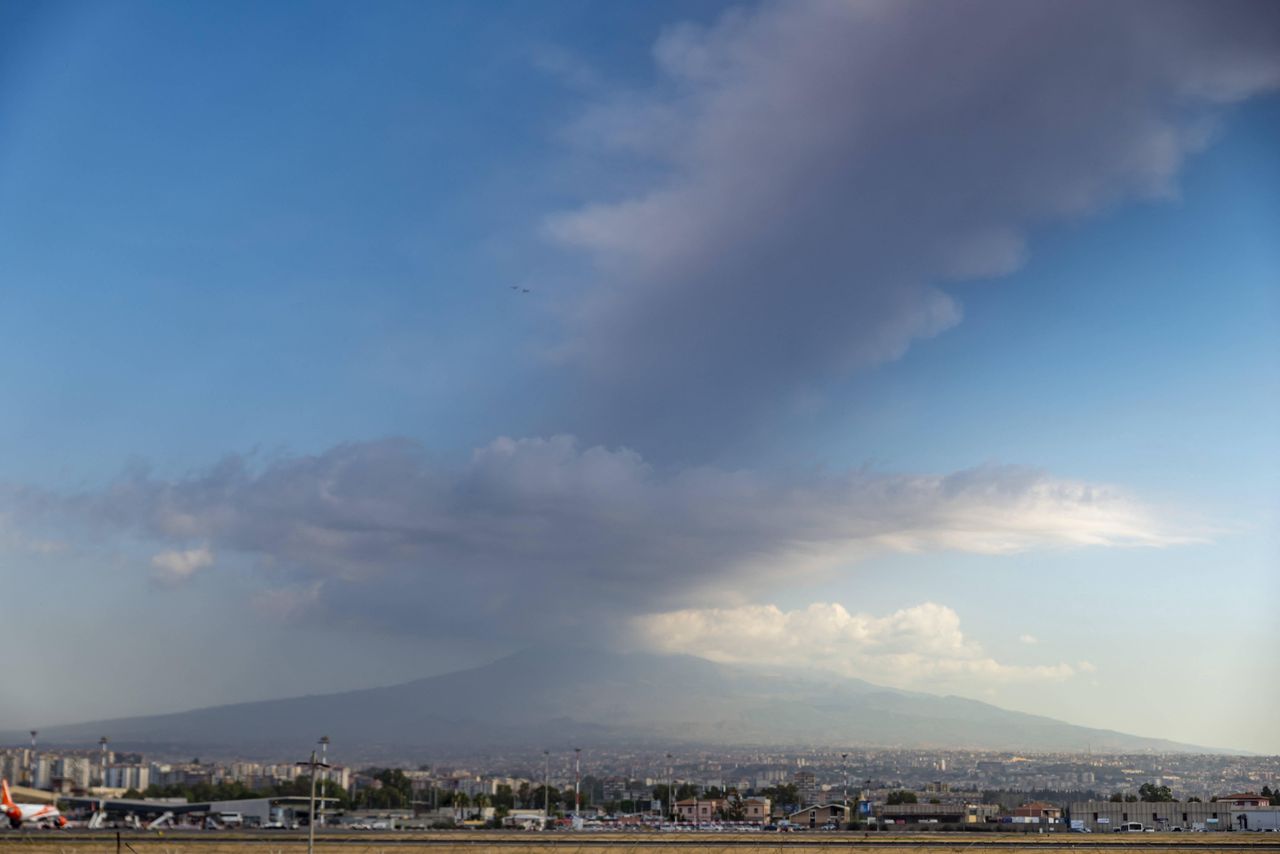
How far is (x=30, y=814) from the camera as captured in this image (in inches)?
3671

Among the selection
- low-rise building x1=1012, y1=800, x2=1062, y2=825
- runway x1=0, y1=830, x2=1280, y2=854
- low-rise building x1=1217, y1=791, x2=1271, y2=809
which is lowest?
low-rise building x1=1012, y1=800, x2=1062, y2=825

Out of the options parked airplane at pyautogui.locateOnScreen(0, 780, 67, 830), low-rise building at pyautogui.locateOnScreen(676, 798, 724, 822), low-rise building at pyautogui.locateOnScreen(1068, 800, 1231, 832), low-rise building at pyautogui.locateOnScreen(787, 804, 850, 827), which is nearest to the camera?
parked airplane at pyautogui.locateOnScreen(0, 780, 67, 830)

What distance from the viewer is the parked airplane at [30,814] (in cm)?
8362

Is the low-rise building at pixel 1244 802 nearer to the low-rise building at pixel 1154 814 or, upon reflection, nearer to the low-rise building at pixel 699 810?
the low-rise building at pixel 1154 814

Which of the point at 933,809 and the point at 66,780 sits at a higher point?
the point at 66,780

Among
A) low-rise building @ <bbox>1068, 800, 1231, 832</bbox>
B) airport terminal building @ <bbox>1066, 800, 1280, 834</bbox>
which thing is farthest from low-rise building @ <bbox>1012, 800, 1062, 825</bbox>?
low-rise building @ <bbox>1068, 800, 1231, 832</bbox>

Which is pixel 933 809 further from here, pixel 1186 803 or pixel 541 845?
pixel 541 845

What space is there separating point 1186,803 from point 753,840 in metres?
88.0

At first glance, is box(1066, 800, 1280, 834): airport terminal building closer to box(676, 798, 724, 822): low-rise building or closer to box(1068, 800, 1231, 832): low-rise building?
box(1068, 800, 1231, 832): low-rise building

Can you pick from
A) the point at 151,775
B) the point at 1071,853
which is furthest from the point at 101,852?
the point at 151,775

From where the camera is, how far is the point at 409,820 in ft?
457

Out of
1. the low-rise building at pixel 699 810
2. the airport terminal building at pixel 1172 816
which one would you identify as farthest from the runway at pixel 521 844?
the low-rise building at pixel 699 810

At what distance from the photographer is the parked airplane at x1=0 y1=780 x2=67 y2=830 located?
83.6m

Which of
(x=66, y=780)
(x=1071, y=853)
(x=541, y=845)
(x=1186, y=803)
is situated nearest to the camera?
(x=1071, y=853)
